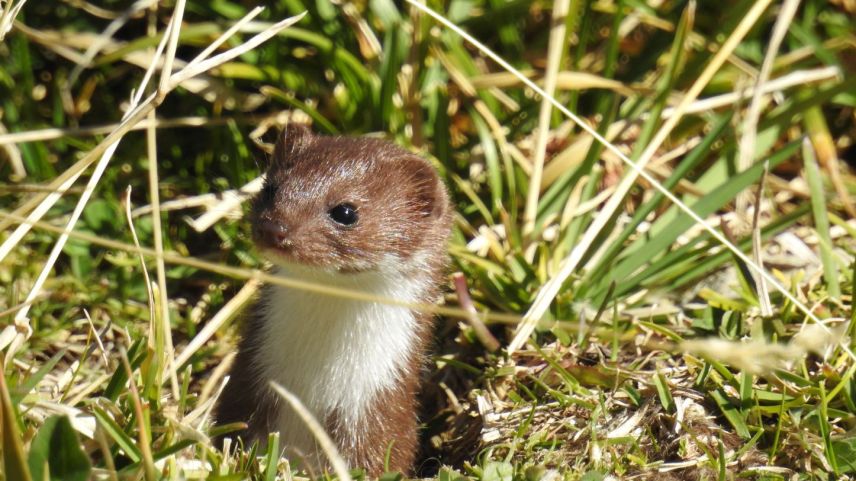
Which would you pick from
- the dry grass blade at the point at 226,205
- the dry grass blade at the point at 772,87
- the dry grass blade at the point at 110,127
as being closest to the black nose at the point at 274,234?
the dry grass blade at the point at 226,205

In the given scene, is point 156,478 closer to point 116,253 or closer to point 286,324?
point 286,324

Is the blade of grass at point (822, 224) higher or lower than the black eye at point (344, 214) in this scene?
lower

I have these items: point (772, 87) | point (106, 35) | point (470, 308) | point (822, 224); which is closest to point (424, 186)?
point (470, 308)

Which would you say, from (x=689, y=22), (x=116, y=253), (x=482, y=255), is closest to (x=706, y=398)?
(x=482, y=255)

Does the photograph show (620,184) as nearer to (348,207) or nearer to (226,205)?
(348,207)

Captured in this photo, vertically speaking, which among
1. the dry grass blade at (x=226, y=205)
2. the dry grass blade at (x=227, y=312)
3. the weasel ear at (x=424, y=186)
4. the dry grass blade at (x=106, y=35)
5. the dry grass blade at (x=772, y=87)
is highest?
the dry grass blade at (x=106, y=35)

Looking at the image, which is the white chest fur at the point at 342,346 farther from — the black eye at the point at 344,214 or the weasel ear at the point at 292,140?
the weasel ear at the point at 292,140

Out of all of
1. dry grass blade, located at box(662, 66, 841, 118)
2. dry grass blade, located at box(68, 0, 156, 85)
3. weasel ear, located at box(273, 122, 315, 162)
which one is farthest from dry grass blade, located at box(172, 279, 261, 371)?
dry grass blade, located at box(662, 66, 841, 118)

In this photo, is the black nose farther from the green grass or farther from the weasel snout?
the green grass
